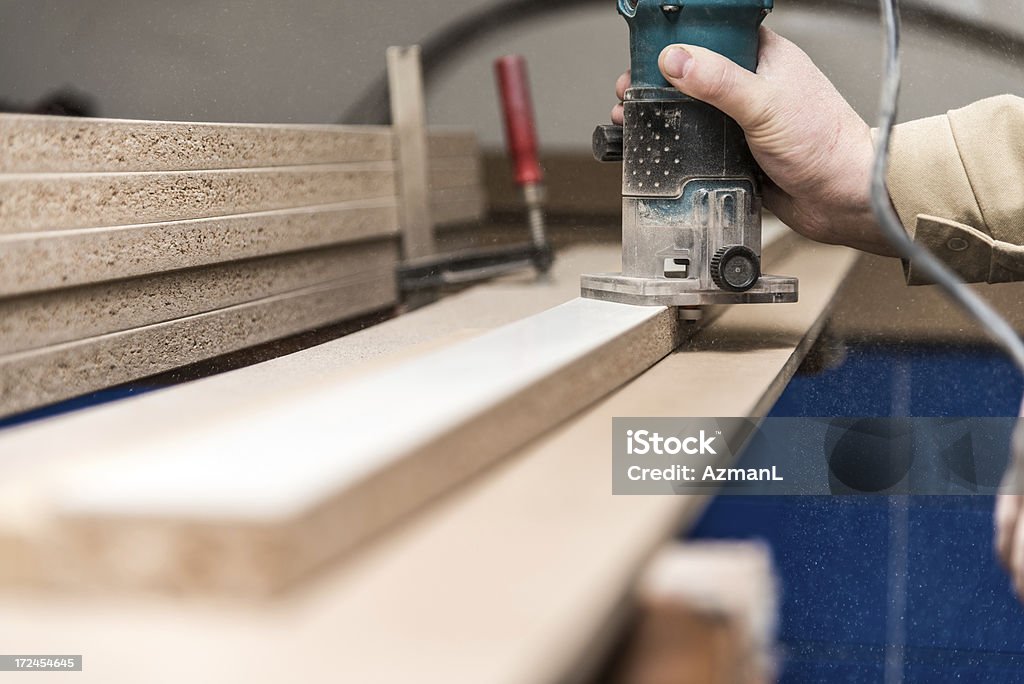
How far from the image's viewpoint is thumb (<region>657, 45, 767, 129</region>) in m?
0.83

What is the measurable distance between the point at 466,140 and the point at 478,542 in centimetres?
145

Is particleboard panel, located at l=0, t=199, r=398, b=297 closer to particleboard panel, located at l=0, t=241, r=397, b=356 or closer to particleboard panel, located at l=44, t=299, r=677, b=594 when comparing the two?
particleboard panel, located at l=0, t=241, r=397, b=356

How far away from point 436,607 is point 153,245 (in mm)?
583

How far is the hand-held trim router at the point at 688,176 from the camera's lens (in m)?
0.86

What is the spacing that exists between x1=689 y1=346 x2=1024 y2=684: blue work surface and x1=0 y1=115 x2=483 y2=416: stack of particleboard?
68 cm

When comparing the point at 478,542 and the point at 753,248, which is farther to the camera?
the point at 753,248

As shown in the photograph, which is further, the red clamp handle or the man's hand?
the red clamp handle

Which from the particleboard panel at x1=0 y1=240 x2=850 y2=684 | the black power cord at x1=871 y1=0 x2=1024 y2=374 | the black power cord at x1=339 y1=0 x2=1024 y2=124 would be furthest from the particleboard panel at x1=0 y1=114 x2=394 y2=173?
the black power cord at x1=871 y1=0 x2=1024 y2=374

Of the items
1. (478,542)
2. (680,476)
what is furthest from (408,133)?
(478,542)

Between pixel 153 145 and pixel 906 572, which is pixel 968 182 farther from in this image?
pixel 153 145

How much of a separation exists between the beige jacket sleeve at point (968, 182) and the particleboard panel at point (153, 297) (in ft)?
2.03

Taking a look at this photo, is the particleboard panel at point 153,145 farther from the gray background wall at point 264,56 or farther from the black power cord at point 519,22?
the black power cord at point 519,22

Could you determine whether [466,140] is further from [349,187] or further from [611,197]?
[349,187]

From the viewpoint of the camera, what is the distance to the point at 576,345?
2.27ft
